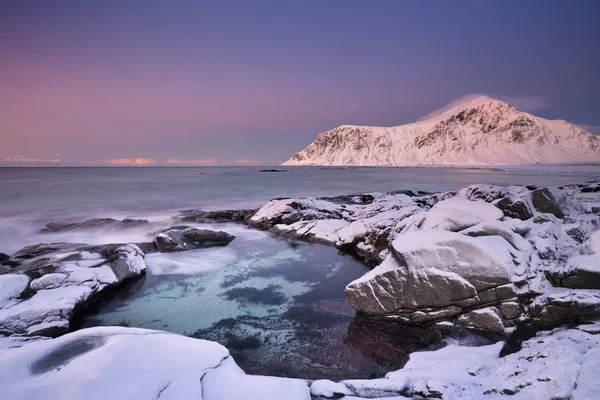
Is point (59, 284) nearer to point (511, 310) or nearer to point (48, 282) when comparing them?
point (48, 282)

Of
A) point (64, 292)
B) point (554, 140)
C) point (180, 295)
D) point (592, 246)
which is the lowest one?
point (180, 295)

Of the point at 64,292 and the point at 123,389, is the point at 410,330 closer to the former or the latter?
the point at 123,389

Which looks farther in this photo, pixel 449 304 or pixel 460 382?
pixel 449 304

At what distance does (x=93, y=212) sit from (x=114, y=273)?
1707 centimetres

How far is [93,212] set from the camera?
2272cm

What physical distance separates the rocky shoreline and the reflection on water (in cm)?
50

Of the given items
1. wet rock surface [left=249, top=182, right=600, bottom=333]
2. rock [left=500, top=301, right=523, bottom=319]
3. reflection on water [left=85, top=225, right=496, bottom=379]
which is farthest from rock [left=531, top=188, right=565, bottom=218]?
reflection on water [left=85, top=225, right=496, bottom=379]

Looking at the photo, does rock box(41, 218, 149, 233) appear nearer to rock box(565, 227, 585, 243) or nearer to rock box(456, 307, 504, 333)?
rock box(456, 307, 504, 333)

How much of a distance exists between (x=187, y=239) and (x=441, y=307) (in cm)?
961

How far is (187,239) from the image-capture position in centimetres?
1266

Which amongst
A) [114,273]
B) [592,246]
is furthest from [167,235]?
[592,246]

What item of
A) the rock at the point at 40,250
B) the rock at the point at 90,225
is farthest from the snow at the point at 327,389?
the rock at the point at 90,225

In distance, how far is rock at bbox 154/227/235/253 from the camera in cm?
1195

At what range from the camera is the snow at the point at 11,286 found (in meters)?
6.59
